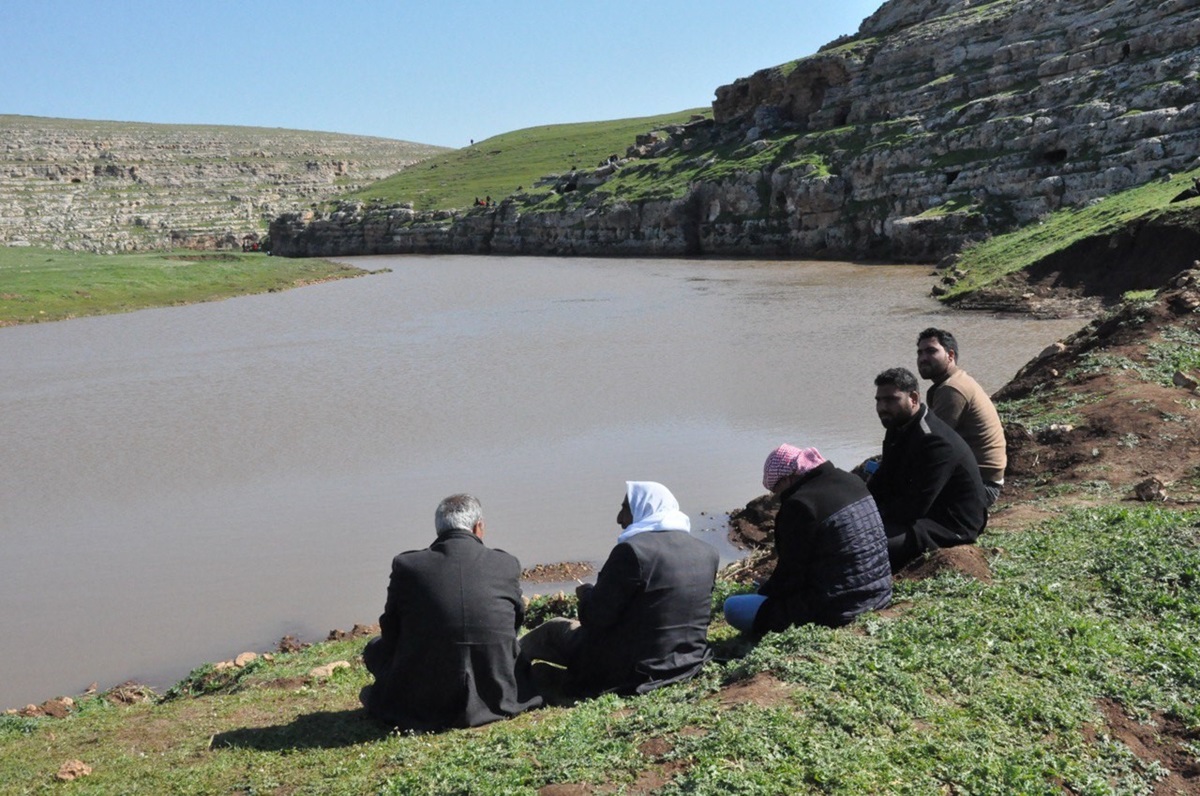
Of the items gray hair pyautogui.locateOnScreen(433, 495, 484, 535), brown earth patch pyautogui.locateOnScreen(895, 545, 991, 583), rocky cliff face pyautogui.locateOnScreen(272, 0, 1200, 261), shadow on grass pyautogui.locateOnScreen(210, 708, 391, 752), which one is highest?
rocky cliff face pyautogui.locateOnScreen(272, 0, 1200, 261)

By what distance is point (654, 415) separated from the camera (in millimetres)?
19156

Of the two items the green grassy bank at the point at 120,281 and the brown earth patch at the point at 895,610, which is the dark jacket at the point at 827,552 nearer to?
the brown earth patch at the point at 895,610

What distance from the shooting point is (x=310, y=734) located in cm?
621

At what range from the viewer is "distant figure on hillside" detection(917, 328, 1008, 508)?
862 centimetres

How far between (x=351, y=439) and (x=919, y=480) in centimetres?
1288

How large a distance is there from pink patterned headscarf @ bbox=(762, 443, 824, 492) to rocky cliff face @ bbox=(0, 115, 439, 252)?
282 feet

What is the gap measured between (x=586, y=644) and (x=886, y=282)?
1314 inches

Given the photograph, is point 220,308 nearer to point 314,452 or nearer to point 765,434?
point 314,452

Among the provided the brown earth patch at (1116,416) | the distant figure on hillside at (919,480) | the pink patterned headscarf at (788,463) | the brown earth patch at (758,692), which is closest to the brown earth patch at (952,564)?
the distant figure on hillside at (919,480)

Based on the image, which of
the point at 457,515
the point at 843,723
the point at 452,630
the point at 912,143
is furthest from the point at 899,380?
the point at 912,143

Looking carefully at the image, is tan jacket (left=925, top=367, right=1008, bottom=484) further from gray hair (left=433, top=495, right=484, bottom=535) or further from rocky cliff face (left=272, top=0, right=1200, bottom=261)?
rocky cliff face (left=272, top=0, right=1200, bottom=261)

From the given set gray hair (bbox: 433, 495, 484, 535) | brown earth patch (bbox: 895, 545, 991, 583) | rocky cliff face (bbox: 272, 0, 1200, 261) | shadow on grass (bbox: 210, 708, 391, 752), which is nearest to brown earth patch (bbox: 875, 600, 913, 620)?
brown earth patch (bbox: 895, 545, 991, 583)

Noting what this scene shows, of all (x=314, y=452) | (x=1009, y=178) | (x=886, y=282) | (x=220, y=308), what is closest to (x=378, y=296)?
(x=220, y=308)

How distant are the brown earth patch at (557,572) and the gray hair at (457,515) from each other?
201 inches
